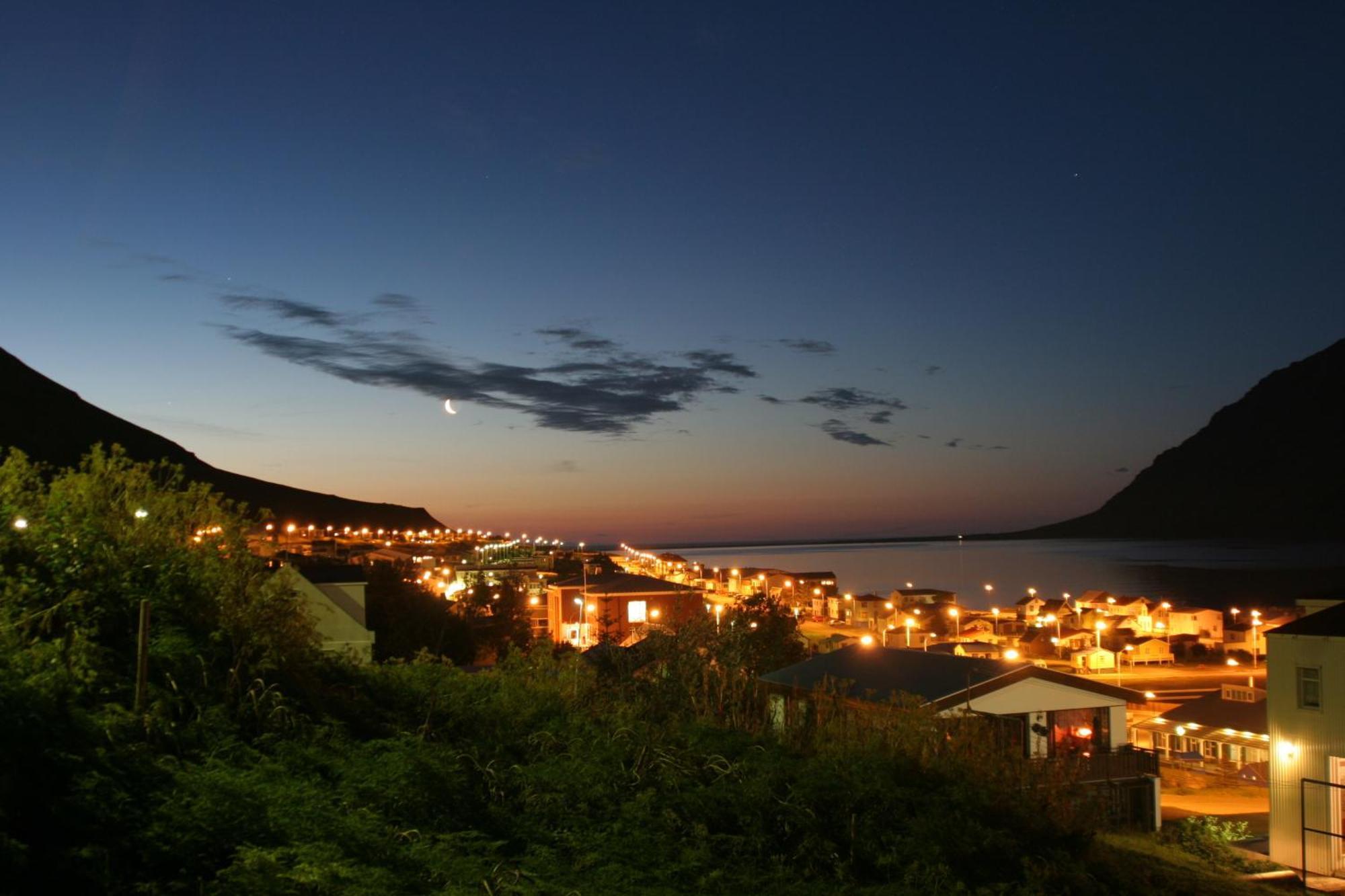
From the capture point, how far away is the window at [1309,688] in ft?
51.0

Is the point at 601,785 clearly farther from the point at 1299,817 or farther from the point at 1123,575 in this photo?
the point at 1123,575

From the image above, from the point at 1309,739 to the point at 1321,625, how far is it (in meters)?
1.76

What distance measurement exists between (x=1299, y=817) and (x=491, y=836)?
1406cm

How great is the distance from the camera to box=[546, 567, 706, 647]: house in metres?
38.4

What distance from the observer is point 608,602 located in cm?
4053

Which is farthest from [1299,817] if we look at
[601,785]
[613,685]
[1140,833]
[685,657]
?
[601,785]

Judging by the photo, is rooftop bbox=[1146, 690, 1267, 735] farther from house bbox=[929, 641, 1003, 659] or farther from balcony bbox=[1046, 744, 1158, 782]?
house bbox=[929, 641, 1003, 659]

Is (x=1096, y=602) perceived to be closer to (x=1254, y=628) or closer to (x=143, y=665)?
(x=1254, y=628)

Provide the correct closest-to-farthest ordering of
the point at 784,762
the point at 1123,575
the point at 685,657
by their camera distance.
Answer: the point at 784,762 < the point at 685,657 < the point at 1123,575

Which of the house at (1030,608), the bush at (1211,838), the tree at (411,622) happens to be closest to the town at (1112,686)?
the bush at (1211,838)

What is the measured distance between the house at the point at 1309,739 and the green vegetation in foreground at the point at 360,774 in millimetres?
6510

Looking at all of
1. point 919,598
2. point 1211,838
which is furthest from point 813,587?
point 1211,838

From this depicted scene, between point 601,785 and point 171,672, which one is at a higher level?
point 171,672

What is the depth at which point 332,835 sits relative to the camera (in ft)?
17.0
